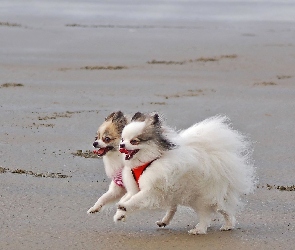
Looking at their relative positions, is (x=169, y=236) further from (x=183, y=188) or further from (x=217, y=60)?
(x=217, y=60)

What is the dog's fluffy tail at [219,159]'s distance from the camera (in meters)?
6.55

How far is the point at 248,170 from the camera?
22.4ft

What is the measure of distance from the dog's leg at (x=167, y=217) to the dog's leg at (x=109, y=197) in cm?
38

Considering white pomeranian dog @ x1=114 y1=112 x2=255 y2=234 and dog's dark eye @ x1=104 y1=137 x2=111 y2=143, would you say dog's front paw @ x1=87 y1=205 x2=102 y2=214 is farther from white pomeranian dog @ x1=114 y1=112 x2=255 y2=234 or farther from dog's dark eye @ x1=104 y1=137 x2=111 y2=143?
dog's dark eye @ x1=104 y1=137 x2=111 y2=143

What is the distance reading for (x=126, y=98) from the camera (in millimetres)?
12461

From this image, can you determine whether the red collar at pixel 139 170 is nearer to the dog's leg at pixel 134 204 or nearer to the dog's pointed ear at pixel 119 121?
the dog's leg at pixel 134 204

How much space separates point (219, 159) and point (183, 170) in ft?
1.25

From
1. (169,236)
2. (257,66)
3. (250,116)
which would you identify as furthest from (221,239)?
(257,66)

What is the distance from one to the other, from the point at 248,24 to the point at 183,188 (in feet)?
50.0

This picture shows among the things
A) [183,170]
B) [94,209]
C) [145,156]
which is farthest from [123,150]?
[94,209]

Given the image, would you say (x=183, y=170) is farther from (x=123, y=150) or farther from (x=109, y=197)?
(x=109, y=197)

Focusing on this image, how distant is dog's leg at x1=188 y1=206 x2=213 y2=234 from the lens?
21.2ft

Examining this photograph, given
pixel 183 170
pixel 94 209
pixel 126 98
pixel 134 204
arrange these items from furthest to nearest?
pixel 126 98
pixel 94 209
pixel 183 170
pixel 134 204


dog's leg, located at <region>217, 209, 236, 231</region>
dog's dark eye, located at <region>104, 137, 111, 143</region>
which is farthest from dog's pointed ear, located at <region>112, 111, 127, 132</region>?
dog's leg, located at <region>217, 209, 236, 231</region>
